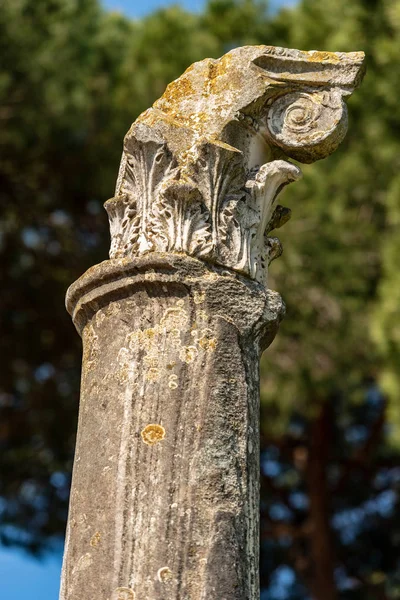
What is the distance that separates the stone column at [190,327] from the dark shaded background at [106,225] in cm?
653

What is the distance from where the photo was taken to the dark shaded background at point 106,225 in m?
10.2

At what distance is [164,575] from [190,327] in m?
0.61

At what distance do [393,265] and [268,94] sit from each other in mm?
6487

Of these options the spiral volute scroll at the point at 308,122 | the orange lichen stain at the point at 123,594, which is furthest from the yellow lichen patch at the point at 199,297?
the orange lichen stain at the point at 123,594

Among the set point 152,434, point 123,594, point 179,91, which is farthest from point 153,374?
point 179,91

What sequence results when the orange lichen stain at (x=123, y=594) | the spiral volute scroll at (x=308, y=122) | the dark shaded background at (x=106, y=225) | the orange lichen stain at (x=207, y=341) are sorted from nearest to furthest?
the orange lichen stain at (x=123, y=594)
the orange lichen stain at (x=207, y=341)
the spiral volute scroll at (x=308, y=122)
the dark shaded background at (x=106, y=225)

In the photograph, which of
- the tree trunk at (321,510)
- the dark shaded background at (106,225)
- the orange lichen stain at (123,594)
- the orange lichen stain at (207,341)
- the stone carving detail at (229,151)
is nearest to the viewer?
the orange lichen stain at (123,594)

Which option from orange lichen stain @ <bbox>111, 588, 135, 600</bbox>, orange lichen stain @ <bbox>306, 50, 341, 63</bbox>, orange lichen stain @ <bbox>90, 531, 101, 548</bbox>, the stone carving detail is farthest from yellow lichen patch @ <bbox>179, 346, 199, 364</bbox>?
orange lichen stain @ <bbox>306, 50, 341, 63</bbox>

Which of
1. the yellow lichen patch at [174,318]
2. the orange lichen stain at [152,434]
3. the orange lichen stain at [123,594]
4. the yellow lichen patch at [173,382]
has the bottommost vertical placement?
the orange lichen stain at [123,594]

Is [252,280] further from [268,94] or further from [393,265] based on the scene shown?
[393,265]

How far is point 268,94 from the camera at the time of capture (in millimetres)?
2879

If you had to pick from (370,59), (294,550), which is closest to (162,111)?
(370,59)

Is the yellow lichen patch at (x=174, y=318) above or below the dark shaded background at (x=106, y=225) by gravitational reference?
below

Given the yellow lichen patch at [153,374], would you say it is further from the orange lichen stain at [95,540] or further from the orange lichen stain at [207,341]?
the orange lichen stain at [95,540]
